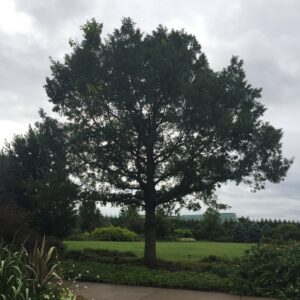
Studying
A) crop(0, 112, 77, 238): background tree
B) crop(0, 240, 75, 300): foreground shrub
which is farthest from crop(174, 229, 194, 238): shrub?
crop(0, 240, 75, 300): foreground shrub

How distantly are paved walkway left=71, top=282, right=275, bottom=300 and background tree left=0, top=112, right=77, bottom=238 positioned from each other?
5.22 metres

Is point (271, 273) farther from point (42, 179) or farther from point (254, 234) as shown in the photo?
point (254, 234)

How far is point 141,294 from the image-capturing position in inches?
426

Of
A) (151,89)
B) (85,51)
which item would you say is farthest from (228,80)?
(85,51)

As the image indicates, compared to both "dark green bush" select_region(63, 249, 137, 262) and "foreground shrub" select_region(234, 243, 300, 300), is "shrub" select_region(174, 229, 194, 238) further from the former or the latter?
"foreground shrub" select_region(234, 243, 300, 300)

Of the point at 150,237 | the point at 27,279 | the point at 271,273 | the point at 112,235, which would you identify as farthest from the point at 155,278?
the point at 112,235

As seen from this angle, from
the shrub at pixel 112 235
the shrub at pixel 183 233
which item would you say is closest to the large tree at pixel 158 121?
the shrub at pixel 112 235

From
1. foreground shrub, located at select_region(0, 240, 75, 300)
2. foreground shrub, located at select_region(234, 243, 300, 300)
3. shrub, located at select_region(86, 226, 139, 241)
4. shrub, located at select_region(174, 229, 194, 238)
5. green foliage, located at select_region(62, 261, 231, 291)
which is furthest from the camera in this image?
shrub, located at select_region(174, 229, 194, 238)

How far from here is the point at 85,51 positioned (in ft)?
55.4

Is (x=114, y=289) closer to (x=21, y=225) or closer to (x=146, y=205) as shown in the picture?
(x=21, y=225)

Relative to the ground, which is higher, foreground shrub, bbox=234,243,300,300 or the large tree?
the large tree

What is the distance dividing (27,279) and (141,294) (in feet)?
15.5

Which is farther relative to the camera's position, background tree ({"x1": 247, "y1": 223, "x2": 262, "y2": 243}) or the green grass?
background tree ({"x1": 247, "y1": 223, "x2": 262, "y2": 243})

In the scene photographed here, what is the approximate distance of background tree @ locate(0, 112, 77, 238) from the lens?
53.5ft
